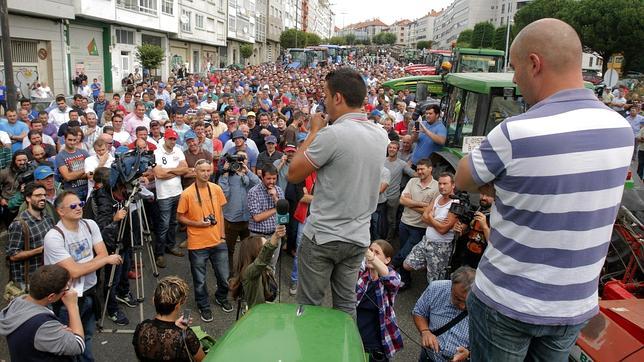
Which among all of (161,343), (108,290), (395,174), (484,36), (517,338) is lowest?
(108,290)

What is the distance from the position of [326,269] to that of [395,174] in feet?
16.3

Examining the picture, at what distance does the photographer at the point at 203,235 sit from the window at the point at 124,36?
27834mm

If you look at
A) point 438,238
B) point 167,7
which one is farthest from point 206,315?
point 167,7

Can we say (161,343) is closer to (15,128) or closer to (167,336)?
(167,336)

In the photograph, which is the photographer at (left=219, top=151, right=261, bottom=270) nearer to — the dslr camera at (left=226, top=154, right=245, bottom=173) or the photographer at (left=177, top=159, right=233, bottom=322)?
the dslr camera at (left=226, top=154, right=245, bottom=173)

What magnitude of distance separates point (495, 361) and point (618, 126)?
0.97 metres

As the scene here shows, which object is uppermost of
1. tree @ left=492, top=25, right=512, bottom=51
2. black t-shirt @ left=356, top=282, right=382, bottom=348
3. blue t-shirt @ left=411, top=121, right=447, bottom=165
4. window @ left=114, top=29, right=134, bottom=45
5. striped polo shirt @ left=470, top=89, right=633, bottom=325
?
tree @ left=492, top=25, right=512, bottom=51

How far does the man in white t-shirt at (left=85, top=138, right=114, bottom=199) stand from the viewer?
6.90 meters

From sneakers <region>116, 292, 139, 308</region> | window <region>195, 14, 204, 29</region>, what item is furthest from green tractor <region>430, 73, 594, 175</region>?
window <region>195, 14, 204, 29</region>

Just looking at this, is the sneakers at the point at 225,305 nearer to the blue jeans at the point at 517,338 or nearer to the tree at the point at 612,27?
the blue jeans at the point at 517,338

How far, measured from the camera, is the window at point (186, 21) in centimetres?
3896

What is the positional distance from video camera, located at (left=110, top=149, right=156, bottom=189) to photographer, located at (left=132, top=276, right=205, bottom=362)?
277 centimetres

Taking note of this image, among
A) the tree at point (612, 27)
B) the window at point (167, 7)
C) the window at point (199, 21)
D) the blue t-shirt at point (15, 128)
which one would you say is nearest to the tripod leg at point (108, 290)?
the blue t-shirt at point (15, 128)

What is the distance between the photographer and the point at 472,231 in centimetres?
536
